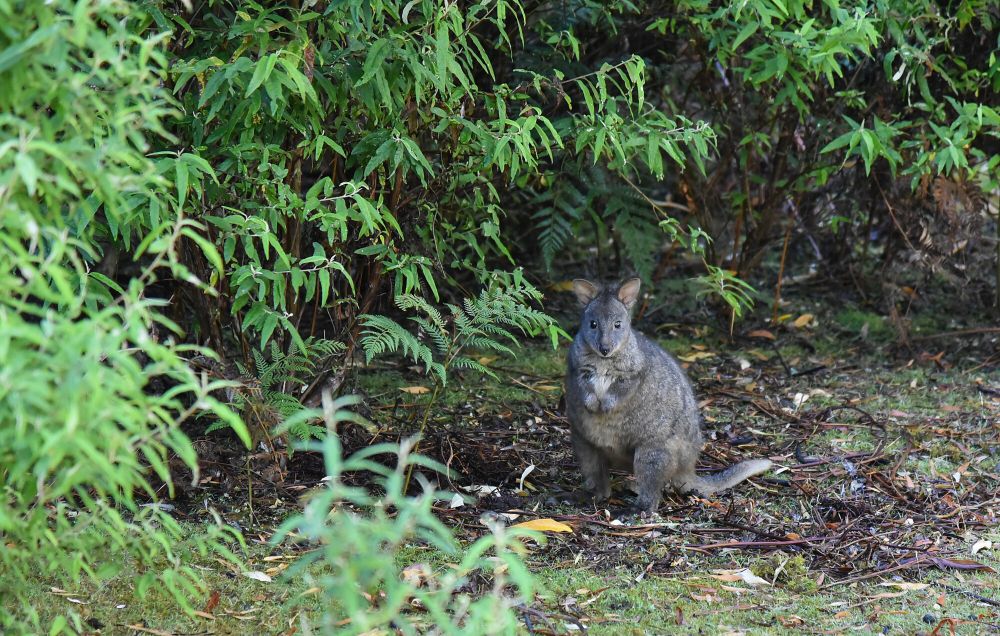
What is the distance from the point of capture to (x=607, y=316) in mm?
4836

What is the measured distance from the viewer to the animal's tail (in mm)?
4832

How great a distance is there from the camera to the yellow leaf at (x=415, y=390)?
590cm

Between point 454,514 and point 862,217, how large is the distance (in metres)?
3.77

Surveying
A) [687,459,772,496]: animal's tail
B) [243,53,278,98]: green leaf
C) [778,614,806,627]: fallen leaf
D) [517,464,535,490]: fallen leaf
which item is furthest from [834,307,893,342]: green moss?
[243,53,278,98]: green leaf

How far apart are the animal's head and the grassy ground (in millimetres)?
684

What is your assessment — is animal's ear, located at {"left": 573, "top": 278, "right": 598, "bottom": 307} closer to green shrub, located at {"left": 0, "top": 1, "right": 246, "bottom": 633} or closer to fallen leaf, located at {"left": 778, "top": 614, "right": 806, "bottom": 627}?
fallen leaf, located at {"left": 778, "top": 614, "right": 806, "bottom": 627}

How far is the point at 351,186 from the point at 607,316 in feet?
4.34

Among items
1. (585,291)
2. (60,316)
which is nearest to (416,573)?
(585,291)

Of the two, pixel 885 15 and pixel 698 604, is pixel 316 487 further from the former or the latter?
pixel 885 15

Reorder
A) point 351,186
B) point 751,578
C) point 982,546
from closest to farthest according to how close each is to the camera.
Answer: point 751,578, point 351,186, point 982,546

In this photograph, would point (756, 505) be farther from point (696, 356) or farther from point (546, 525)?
point (696, 356)

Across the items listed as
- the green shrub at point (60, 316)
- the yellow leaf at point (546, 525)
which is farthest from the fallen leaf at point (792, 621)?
the green shrub at point (60, 316)

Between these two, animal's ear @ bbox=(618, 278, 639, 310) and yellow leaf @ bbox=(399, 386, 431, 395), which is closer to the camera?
animal's ear @ bbox=(618, 278, 639, 310)

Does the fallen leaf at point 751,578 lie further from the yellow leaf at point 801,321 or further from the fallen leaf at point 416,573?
the yellow leaf at point 801,321
